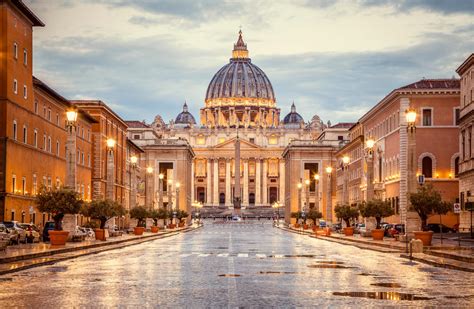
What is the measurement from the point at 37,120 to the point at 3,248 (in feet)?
116

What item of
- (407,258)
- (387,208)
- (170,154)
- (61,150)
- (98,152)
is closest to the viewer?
(407,258)

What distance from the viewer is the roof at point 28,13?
65806 mm

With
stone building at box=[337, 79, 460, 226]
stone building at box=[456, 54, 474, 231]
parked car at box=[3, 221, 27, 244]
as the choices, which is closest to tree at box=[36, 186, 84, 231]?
parked car at box=[3, 221, 27, 244]

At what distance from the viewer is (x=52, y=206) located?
4981 centimetres

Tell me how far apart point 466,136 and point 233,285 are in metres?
52.5

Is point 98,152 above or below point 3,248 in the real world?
above

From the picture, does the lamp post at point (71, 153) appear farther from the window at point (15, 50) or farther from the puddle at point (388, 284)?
the puddle at point (388, 284)

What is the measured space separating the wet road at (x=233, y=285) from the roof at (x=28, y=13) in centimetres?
3703

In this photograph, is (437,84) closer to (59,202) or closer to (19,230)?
(59,202)

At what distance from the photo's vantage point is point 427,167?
87375mm

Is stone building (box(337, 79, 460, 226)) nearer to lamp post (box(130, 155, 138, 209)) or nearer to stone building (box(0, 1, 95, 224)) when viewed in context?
lamp post (box(130, 155, 138, 209))

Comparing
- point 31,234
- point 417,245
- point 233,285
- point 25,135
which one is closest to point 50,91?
point 25,135

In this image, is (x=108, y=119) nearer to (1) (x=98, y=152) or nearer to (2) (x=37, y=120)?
(1) (x=98, y=152)

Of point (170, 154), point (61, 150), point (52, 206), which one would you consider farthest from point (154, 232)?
point (170, 154)
